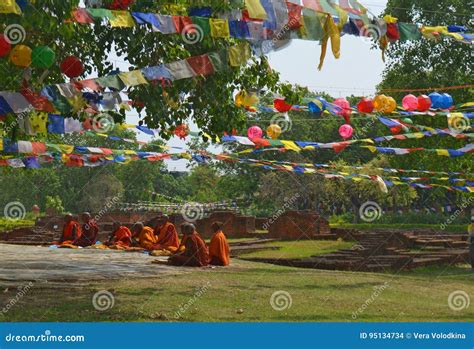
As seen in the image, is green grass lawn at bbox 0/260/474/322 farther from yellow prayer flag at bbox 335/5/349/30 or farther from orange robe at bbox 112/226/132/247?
orange robe at bbox 112/226/132/247

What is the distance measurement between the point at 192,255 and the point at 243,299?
4.60 m

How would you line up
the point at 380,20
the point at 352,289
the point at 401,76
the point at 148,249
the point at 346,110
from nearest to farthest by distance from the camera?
the point at 380,20, the point at 352,289, the point at 346,110, the point at 148,249, the point at 401,76

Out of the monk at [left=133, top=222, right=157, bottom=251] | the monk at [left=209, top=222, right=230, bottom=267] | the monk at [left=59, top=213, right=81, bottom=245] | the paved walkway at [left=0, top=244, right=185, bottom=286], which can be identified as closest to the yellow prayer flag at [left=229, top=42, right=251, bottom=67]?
the paved walkway at [left=0, top=244, right=185, bottom=286]

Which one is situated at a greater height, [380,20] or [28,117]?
[380,20]

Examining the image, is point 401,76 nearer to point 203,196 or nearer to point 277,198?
point 277,198

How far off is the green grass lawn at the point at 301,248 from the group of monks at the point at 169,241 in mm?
3153

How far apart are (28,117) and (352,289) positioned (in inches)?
236

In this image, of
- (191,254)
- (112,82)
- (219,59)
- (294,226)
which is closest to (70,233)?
(191,254)

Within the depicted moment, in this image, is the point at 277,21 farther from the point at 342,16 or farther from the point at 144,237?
the point at 144,237

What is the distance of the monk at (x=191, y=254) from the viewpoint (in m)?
14.7

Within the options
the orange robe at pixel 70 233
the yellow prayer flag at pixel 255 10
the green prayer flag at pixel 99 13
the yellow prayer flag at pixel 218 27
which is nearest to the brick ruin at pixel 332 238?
the orange robe at pixel 70 233

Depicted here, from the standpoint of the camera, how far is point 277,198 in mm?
53031

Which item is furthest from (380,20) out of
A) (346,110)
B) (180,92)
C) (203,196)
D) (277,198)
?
(203,196)

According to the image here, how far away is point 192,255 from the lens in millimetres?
14758
